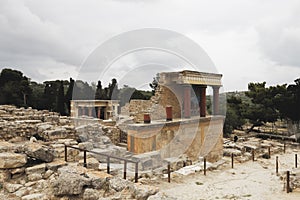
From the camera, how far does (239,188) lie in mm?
9062

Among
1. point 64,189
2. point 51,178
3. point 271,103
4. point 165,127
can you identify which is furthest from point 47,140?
point 271,103

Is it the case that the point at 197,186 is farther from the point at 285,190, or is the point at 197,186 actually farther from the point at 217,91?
the point at 217,91

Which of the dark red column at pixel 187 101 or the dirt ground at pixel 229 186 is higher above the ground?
the dark red column at pixel 187 101

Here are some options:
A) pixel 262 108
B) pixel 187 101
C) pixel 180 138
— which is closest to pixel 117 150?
pixel 180 138

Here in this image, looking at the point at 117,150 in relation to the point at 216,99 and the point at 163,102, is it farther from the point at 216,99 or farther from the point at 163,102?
the point at 216,99

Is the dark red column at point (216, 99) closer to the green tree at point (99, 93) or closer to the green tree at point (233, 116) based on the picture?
the green tree at point (233, 116)

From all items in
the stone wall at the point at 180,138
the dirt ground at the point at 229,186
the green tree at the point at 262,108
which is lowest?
A: the dirt ground at the point at 229,186

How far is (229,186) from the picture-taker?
9.28m

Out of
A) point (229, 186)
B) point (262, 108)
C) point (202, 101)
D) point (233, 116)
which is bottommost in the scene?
point (229, 186)

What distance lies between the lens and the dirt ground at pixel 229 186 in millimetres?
8047

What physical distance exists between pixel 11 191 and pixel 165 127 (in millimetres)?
8209

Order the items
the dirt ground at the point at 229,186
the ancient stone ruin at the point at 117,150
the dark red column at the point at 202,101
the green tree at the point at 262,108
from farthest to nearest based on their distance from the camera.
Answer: the green tree at the point at 262,108 < the dark red column at the point at 202,101 < the dirt ground at the point at 229,186 < the ancient stone ruin at the point at 117,150

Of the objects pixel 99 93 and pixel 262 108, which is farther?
pixel 99 93

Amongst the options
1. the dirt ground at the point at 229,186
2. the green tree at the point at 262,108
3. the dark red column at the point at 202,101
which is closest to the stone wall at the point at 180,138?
the dark red column at the point at 202,101
